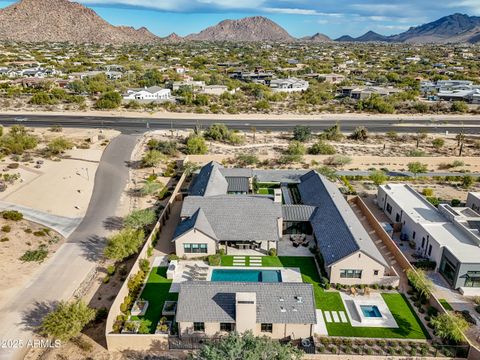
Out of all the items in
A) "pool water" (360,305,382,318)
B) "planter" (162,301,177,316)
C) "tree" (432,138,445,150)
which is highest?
"tree" (432,138,445,150)

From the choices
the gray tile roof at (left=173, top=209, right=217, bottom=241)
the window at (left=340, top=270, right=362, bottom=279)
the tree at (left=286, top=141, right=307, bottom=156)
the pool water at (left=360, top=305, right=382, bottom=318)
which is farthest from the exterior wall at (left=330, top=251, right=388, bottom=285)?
the tree at (left=286, top=141, right=307, bottom=156)

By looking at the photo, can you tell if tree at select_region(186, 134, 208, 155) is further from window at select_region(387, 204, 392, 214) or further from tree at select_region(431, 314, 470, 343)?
tree at select_region(431, 314, 470, 343)

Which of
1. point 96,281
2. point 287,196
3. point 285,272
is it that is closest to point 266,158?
point 287,196

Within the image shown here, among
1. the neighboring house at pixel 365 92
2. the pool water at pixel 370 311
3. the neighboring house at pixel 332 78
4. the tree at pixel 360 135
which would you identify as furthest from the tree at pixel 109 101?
the pool water at pixel 370 311

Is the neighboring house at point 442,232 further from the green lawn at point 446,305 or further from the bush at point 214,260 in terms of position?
the bush at point 214,260

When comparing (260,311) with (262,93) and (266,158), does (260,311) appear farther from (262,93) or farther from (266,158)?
(262,93)
